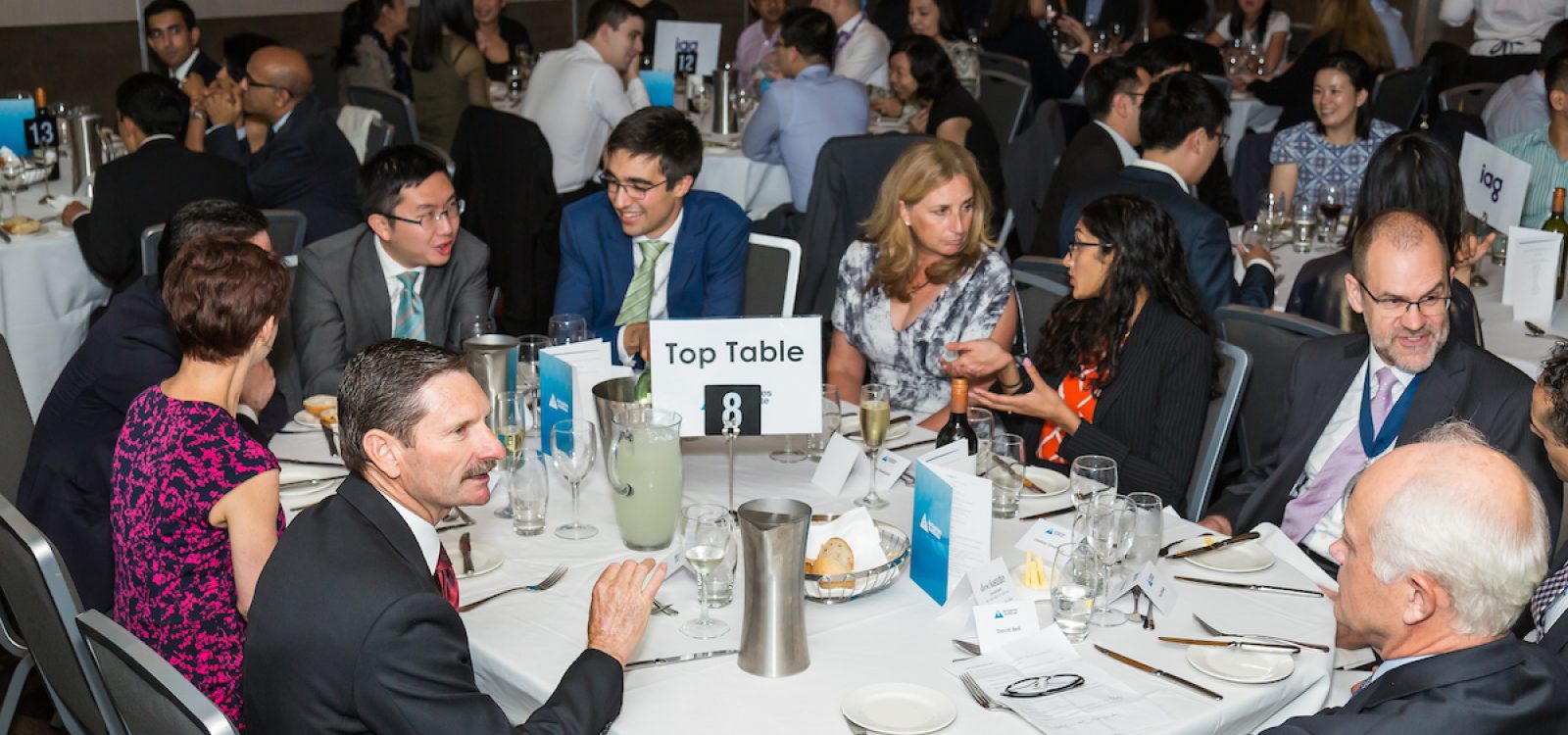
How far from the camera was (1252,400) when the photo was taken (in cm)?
350

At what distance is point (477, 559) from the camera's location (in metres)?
2.54

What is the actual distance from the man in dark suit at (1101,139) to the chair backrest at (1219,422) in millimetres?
2056

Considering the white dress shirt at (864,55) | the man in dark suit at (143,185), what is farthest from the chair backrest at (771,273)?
the white dress shirt at (864,55)

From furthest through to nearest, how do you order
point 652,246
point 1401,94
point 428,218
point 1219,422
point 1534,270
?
1. point 1401,94
2. point 652,246
3. point 1534,270
4. point 428,218
5. point 1219,422

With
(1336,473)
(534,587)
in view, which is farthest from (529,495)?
(1336,473)

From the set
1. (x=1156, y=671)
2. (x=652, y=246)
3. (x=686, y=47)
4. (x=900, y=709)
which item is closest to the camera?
(x=900, y=709)

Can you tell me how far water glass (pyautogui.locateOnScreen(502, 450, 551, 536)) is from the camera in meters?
2.68

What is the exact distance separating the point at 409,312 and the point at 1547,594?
9.19 feet

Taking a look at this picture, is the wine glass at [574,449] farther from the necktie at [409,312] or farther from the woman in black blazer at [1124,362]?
the necktie at [409,312]

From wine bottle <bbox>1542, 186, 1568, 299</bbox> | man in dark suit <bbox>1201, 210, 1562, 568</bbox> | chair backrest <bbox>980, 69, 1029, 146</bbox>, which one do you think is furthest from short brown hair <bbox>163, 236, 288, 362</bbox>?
chair backrest <bbox>980, 69, 1029, 146</bbox>

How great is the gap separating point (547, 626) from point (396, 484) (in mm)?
376

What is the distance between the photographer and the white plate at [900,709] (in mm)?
1961

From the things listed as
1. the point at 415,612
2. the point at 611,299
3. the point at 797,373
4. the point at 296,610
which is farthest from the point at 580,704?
the point at 611,299

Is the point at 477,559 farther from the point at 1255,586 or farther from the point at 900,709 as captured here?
the point at 1255,586
